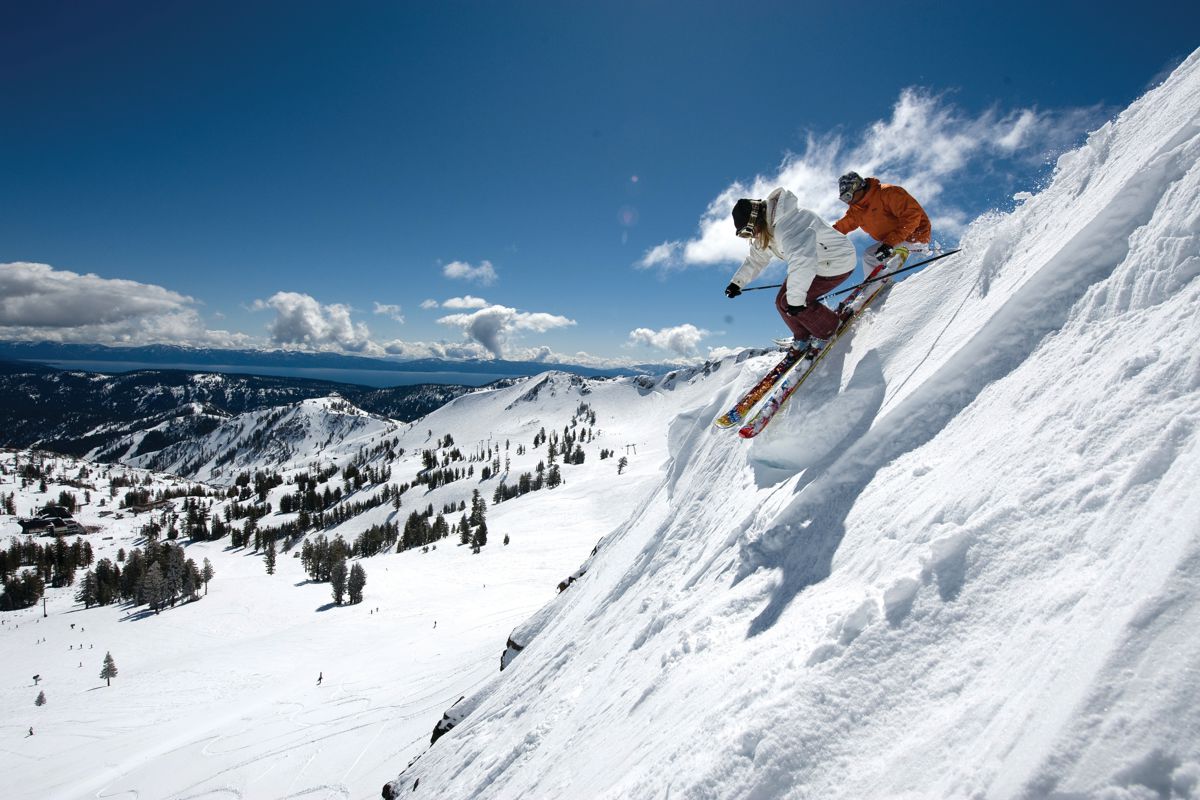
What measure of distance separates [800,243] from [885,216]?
10.7 feet

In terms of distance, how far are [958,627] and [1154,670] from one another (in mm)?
972

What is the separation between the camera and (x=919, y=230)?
29.6 feet

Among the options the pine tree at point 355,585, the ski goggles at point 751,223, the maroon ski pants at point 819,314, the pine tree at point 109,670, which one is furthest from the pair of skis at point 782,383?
the pine tree at point 355,585

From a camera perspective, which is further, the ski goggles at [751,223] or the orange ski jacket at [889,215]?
the orange ski jacket at [889,215]

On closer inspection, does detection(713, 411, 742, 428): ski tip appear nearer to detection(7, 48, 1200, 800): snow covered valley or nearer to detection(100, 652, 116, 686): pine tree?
detection(7, 48, 1200, 800): snow covered valley

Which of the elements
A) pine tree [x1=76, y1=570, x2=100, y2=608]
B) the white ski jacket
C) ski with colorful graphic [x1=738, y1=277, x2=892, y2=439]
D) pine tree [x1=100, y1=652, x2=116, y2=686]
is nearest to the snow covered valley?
ski with colorful graphic [x1=738, y1=277, x2=892, y2=439]

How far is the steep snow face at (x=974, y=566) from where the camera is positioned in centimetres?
232

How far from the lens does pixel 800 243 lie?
23.9ft

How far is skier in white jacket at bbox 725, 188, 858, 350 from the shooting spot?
733cm

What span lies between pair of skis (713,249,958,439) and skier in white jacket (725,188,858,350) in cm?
54

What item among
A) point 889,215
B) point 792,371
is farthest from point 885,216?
point 792,371

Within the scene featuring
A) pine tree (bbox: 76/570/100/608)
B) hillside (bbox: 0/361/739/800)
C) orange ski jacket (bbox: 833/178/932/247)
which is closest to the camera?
orange ski jacket (bbox: 833/178/932/247)

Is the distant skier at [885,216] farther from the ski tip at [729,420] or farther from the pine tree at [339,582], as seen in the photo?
the pine tree at [339,582]

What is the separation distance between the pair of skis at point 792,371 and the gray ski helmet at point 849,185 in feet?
4.92
